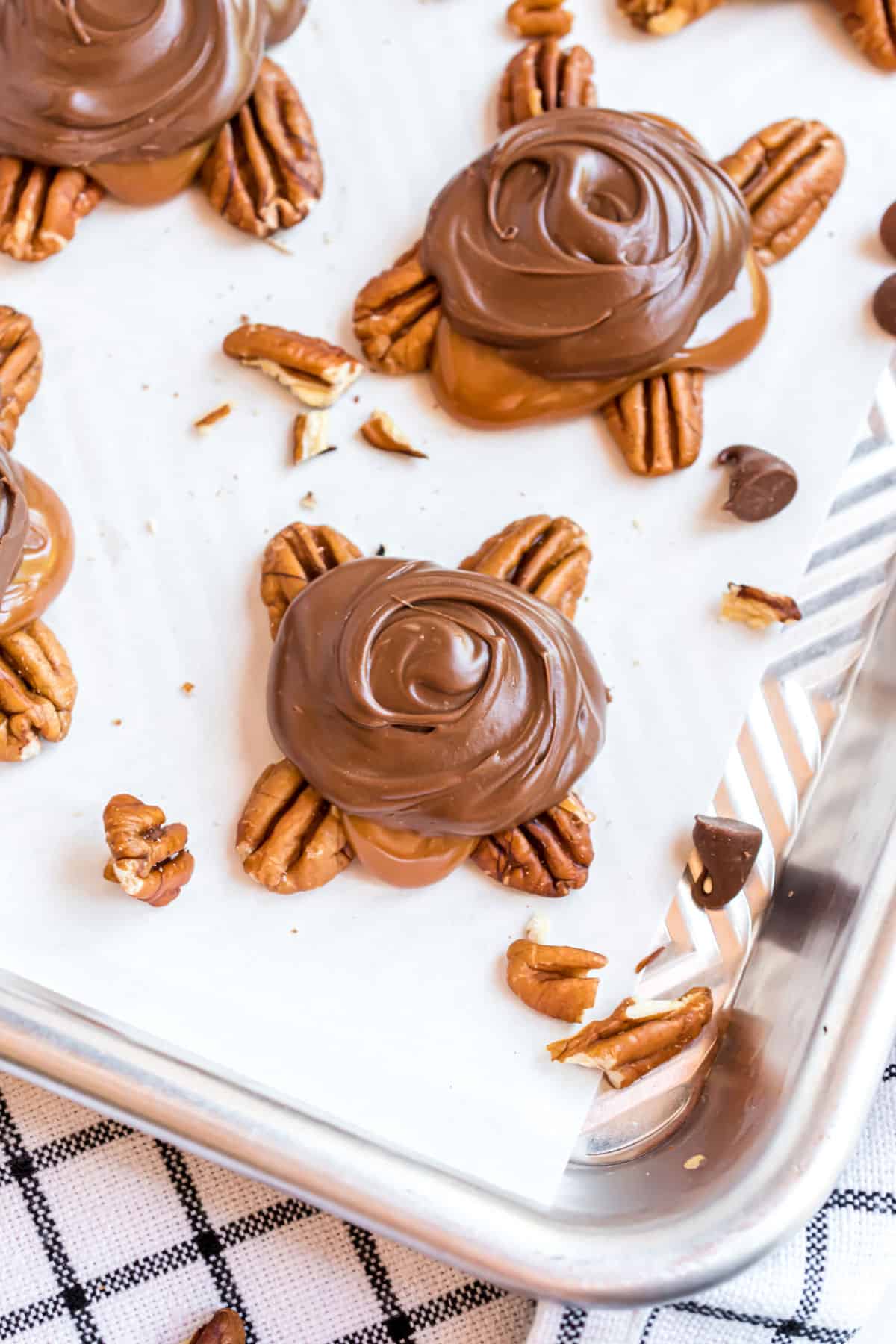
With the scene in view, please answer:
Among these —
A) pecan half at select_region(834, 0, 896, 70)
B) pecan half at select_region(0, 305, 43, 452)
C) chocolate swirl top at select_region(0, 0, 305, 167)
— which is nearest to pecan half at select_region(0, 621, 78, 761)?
pecan half at select_region(0, 305, 43, 452)

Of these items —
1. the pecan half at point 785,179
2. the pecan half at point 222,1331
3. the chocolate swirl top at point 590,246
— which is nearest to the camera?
the pecan half at point 222,1331

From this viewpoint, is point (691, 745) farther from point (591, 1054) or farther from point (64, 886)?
point (64, 886)

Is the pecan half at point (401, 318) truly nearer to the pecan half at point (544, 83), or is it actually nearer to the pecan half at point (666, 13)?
the pecan half at point (544, 83)

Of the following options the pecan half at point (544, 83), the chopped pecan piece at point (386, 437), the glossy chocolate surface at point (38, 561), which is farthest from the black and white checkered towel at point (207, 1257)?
the pecan half at point (544, 83)

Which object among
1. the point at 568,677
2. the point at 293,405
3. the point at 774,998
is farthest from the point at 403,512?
the point at 774,998

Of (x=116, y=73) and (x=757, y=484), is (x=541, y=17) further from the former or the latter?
(x=757, y=484)
